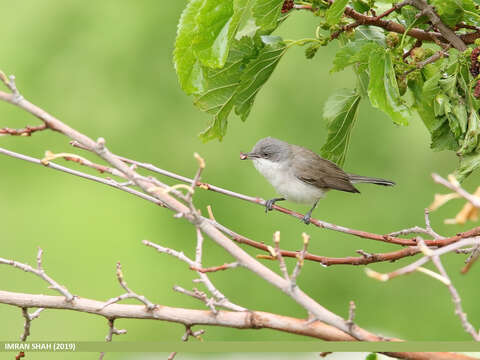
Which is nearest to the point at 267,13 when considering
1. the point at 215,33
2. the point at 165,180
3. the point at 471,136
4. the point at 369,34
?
the point at 215,33

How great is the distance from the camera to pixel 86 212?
2965 mm

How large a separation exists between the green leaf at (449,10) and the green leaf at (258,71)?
276 mm

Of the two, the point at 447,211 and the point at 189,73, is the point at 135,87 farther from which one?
the point at 189,73

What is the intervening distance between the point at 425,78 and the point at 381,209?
169 cm

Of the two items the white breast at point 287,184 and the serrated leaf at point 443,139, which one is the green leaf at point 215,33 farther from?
the white breast at point 287,184

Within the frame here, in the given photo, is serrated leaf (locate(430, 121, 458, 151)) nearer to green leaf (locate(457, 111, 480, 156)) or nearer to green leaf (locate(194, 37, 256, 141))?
green leaf (locate(457, 111, 480, 156))

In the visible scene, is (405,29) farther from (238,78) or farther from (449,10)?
(238,78)

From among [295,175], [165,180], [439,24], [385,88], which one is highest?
[165,180]

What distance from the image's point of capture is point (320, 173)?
197 centimetres

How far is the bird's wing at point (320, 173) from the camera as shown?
6.31ft

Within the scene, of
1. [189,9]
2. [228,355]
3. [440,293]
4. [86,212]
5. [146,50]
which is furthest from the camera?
[146,50]

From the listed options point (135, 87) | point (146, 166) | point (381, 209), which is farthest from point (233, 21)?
point (135, 87)

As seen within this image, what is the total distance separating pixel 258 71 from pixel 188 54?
18cm

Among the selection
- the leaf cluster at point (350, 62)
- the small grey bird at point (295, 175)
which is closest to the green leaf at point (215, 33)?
the leaf cluster at point (350, 62)
